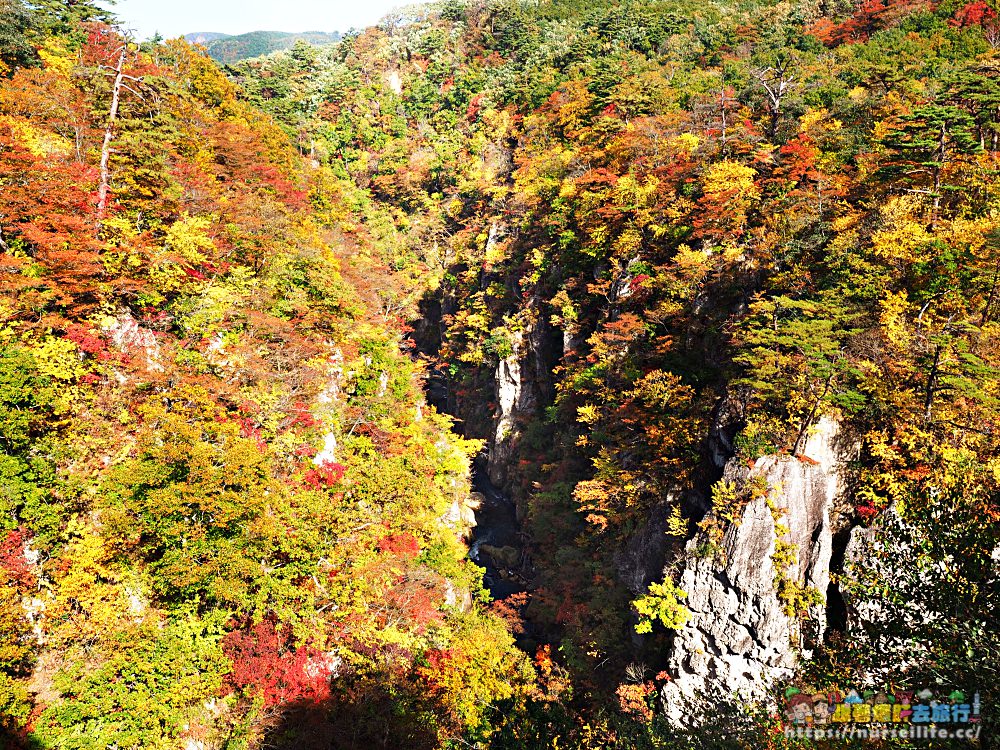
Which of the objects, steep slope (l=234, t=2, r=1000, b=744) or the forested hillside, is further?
steep slope (l=234, t=2, r=1000, b=744)

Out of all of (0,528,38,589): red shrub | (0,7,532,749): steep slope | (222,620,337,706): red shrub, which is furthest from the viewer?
(222,620,337,706): red shrub

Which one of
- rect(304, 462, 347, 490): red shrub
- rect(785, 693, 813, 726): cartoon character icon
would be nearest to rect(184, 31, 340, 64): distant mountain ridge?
rect(304, 462, 347, 490): red shrub

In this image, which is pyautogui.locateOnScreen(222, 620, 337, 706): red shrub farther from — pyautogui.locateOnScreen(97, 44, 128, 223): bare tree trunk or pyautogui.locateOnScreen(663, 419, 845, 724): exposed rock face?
pyautogui.locateOnScreen(97, 44, 128, 223): bare tree trunk

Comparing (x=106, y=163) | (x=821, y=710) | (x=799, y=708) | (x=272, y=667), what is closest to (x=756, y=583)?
(x=799, y=708)

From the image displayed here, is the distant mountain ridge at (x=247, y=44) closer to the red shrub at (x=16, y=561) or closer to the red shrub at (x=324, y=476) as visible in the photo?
the red shrub at (x=324, y=476)

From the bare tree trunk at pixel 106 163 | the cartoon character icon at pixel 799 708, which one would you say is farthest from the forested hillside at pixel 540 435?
the bare tree trunk at pixel 106 163
